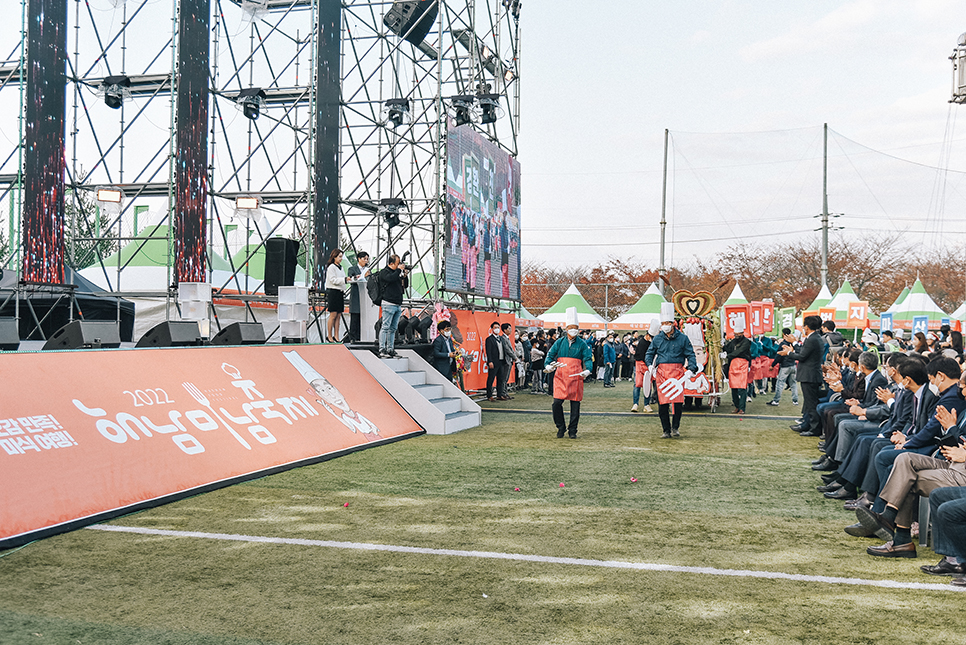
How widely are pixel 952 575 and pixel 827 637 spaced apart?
1447 mm

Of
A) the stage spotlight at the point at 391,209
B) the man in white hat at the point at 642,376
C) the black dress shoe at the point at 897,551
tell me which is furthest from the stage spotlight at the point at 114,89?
the black dress shoe at the point at 897,551

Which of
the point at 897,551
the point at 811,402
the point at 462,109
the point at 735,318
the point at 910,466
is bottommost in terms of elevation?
the point at 897,551

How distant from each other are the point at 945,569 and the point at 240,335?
8533 mm

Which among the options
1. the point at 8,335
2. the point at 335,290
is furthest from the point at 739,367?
the point at 8,335

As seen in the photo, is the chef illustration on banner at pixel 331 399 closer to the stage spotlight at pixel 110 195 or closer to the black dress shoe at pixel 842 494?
the black dress shoe at pixel 842 494

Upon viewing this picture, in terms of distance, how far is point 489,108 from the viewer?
63.0ft

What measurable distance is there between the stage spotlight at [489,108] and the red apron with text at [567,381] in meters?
9.64

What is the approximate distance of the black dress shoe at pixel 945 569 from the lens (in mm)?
4418

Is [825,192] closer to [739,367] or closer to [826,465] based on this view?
[739,367]

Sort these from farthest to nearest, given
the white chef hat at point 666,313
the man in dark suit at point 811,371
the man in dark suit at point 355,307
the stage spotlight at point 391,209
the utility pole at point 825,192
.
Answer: the utility pole at point 825,192, the stage spotlight at point 391,209, the man in dark suit at point 355,307, the white chef hat at point 666,313, the man in dark suit at point 811,371

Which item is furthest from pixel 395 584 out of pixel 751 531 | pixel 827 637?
pixel 751 531

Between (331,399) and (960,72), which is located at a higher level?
(960,72)

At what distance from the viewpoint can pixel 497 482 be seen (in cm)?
748

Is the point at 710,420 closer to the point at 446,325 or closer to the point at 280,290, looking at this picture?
the point at 446,325
